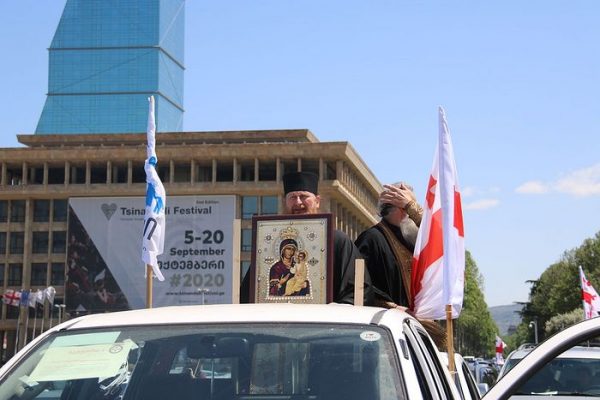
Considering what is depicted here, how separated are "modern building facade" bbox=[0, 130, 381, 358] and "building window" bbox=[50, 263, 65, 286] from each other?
9cm

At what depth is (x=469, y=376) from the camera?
7.53 metres

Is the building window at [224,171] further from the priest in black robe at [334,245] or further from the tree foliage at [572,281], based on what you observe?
the priest in black robe at [334,245]

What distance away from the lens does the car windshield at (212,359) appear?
11.7 feet

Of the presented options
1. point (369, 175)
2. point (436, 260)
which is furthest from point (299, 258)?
point (369, 175)

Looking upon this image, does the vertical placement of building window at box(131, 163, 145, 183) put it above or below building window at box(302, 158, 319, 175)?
A: below

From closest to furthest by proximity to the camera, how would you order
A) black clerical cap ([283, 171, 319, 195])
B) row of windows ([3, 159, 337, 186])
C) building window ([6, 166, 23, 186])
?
1. black clerical cap ([283, 171, 319, 195])
2. row of windows ([3, 159, 337, 186])
3. building window ([6, 166, 23, 186])

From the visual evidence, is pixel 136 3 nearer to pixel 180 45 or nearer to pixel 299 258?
pixel 180 45

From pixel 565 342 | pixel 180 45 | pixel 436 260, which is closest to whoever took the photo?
pixel 565 342

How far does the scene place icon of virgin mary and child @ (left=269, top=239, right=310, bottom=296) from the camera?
671 cm

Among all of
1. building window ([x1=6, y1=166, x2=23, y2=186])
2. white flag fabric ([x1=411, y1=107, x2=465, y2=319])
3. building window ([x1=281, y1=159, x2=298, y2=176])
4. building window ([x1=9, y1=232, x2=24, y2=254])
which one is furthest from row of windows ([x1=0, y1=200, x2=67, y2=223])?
white flag fabric ([x1=411, y1=107, x2=465, y2=319])

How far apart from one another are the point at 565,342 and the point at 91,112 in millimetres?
176417

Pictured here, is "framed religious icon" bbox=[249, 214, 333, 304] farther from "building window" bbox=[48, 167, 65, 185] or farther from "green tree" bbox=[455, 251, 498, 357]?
"green tree" bbox=[455, 251, 498, 357]

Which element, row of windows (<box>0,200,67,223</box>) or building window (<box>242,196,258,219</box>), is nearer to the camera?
Answer: building window (<box>242,196,258,219</box>)

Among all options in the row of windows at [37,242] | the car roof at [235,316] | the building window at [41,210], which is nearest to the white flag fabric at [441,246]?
the car roof at [235,316]
